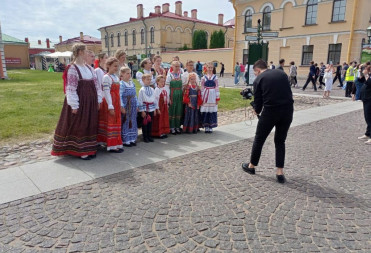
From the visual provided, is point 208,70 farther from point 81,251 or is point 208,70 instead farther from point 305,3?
point 305,3

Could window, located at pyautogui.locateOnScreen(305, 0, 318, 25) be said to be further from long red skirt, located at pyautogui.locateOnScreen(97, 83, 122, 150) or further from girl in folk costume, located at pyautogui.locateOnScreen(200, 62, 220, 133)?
long red skirt, located at pyautogui.locateOnScreen(97, 83, 122, 150)

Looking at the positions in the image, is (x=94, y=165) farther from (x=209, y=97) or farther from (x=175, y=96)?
(x=209, y=97)

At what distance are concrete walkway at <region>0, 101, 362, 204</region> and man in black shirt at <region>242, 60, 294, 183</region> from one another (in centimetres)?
184

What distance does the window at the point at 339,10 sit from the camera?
2300 centimetres

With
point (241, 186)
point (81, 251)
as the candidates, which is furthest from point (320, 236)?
point (81, 251)

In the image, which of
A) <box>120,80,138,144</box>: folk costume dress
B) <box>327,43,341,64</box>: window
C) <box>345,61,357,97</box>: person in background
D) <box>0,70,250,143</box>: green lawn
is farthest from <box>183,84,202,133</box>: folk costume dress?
<box>327,43,341,64</box>: window

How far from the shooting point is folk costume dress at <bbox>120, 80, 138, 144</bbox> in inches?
219

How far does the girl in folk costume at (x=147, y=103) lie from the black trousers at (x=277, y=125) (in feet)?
8.26

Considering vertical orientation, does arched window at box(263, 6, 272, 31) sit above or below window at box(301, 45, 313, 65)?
above

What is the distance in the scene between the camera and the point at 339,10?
2330cm

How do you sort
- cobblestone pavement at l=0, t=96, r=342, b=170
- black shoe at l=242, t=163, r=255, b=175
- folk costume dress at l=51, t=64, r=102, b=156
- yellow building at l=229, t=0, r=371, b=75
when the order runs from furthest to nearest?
yellow building at l=229, t=0, r=371, b=75, cobblestone pavement at l=0, t=96, r=342, b=170, folk costume dress at l=51, t=64, r=102, b=156, black shoe at l=242, t=163, r=255, b=175

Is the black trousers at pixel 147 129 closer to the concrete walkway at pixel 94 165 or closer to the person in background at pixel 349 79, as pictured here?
the concrete walkway at pixel 94 165

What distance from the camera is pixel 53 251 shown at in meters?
2.65

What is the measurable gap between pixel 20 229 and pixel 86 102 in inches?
93.8
